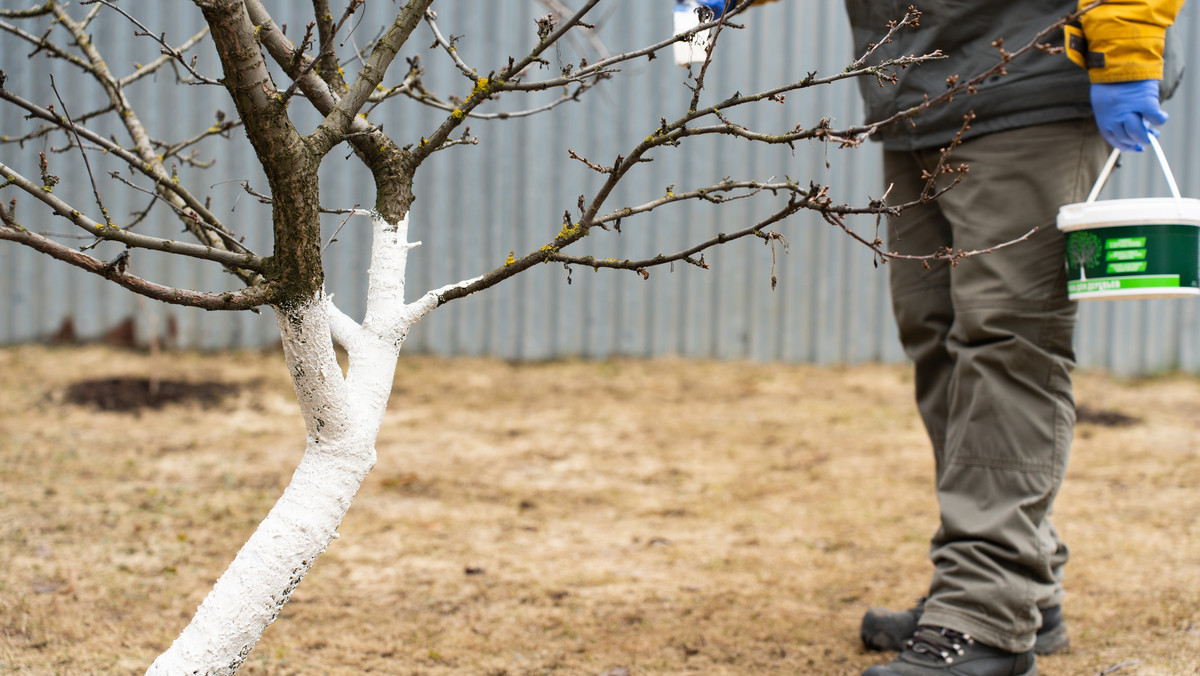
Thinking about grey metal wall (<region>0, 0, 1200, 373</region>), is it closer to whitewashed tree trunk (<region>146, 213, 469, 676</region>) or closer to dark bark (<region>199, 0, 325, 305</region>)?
whitewashed tree trunk (<region>146, 213, 469, 676</region>)

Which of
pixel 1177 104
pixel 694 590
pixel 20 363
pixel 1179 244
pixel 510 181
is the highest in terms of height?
pixel 1177 104

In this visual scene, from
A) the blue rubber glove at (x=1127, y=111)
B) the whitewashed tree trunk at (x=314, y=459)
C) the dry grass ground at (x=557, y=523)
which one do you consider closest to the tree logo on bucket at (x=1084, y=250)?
the blue rubber glove at (x=1127, y=111)

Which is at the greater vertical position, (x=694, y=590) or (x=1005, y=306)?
(x=1005, y=306)

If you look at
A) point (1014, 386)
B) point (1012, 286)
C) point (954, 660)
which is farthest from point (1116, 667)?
point (1012, 286)

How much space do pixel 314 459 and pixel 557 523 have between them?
1683 mm

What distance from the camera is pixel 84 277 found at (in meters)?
5.21

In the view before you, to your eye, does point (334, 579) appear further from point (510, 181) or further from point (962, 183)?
point (510, 181)

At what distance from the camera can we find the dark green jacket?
1823 mm

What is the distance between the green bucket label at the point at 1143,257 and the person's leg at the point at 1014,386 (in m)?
0.10

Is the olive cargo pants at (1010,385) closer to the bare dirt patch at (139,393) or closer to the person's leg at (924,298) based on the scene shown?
the person's leg at (924,298)

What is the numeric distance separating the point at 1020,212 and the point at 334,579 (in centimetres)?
190

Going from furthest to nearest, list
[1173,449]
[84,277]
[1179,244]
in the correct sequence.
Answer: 1. [84,277]
2. [1173,449]
3. [1179,244]

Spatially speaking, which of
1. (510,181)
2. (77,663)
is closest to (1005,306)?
Result: (77,663)

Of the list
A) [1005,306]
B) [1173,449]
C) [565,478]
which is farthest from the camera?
[1173,449]
